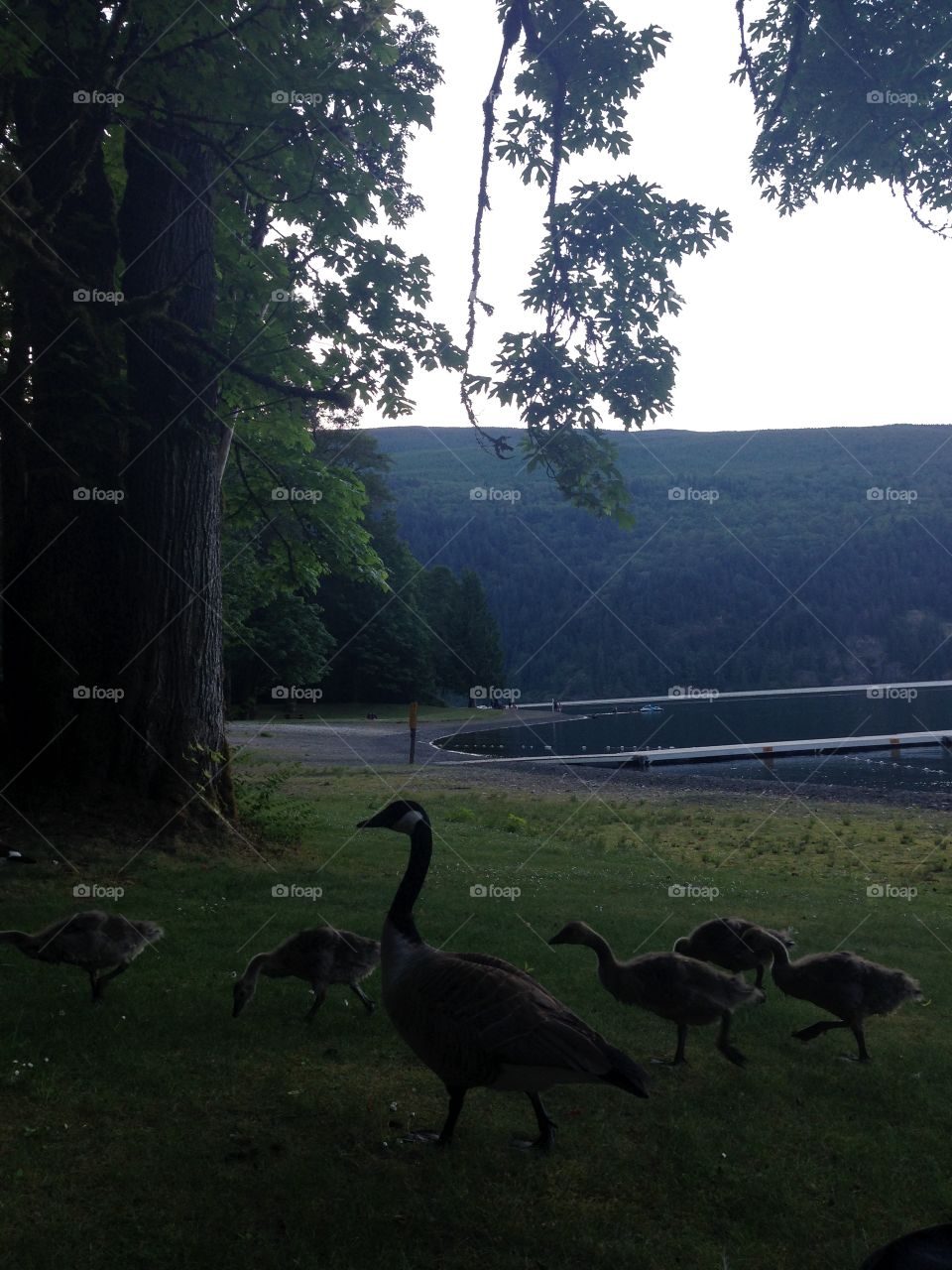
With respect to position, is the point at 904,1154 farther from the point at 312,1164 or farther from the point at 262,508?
the point at 262,508

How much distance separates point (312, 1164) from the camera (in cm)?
510

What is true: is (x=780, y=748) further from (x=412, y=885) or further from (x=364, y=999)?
(x=412, y=885)

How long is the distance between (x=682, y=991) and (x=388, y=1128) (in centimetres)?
242

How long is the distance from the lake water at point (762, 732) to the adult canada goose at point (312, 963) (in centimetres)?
1276

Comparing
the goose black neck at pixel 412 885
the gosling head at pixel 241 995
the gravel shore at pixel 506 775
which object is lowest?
the gravel shore at pixel 506 775

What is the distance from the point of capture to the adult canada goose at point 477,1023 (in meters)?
4.66

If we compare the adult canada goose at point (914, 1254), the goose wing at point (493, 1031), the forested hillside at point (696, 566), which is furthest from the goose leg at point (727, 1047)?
the forested hillside at point (696, 566)

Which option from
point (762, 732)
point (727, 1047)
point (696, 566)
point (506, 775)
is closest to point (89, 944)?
point (727, 1047)

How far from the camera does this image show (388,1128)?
5.56 metres

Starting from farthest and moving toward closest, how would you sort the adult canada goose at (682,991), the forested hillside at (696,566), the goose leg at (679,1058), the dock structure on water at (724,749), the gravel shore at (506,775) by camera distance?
the dock structure on water at (724,749) → the gravel shore at (506,775) → the forested hillside at (696,566) → the goose leg at (679,1058) → the adult canada goose at (682,991)

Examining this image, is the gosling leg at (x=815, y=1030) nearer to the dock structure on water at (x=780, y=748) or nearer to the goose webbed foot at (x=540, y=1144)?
the goose webbed foot at (x=540, y=1144)

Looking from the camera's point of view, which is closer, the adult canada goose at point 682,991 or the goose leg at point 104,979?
the adult canada goose at point 682,991

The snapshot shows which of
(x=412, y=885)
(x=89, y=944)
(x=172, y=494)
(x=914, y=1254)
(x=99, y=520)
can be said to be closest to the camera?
(x=914, y=1254)

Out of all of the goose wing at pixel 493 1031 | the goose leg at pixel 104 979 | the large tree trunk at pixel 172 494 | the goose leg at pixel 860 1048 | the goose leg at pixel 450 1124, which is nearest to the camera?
the goose wing at pixel 493 1031
